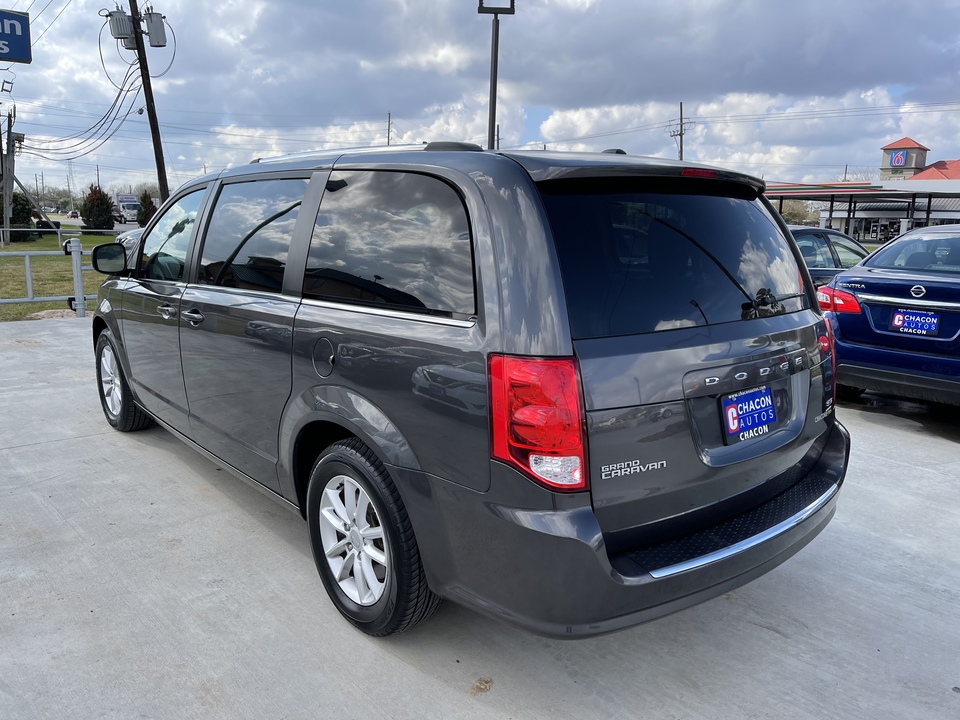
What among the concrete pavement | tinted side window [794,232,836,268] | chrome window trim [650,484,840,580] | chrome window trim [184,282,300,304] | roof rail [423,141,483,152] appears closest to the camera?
chrome window trim [650,484,840,580]

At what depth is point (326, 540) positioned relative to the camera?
2914mm

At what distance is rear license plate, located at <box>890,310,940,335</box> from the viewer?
5.17 metres

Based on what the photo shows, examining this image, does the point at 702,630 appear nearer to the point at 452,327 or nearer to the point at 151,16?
the point at 452,327

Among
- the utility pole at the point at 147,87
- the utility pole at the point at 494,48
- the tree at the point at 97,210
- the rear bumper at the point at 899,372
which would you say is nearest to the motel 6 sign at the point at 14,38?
the utility pole at the point at 147,87

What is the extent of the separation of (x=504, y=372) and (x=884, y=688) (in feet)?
5.93

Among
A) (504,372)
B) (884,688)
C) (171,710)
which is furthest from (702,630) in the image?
(171,710)

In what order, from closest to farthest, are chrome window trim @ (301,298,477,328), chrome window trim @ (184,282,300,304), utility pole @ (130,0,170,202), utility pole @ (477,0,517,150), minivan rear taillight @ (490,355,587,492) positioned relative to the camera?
minivan rear taillight @ (490,355,587,492)
chrome window trim @ (301,298,477,328)
chrome window trim @ (184,282,300,304)
utility pole @ (477,0,517,150)
utility pole @ (130,0,170,202)

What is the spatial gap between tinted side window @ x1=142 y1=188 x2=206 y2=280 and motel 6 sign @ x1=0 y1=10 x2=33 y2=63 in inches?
660

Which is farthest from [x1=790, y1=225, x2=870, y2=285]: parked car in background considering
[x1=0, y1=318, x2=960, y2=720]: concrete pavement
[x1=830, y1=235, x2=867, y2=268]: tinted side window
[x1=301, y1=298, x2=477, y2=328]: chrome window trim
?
[x1=301, y1=298, x2=477, y2=328]: chrome window trim

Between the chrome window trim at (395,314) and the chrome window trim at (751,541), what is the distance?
964 millimetres

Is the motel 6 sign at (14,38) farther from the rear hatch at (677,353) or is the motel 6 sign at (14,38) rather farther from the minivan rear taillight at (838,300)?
the rear hatch at (677,353)

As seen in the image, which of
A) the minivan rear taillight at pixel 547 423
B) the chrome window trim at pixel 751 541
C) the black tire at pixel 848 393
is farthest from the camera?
the black tire at pixel 848 393

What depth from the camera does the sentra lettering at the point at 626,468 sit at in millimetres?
2117

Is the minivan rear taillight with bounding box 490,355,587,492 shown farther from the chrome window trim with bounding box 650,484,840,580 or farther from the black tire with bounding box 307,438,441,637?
the black tire with bounding box 307,438,441,637
